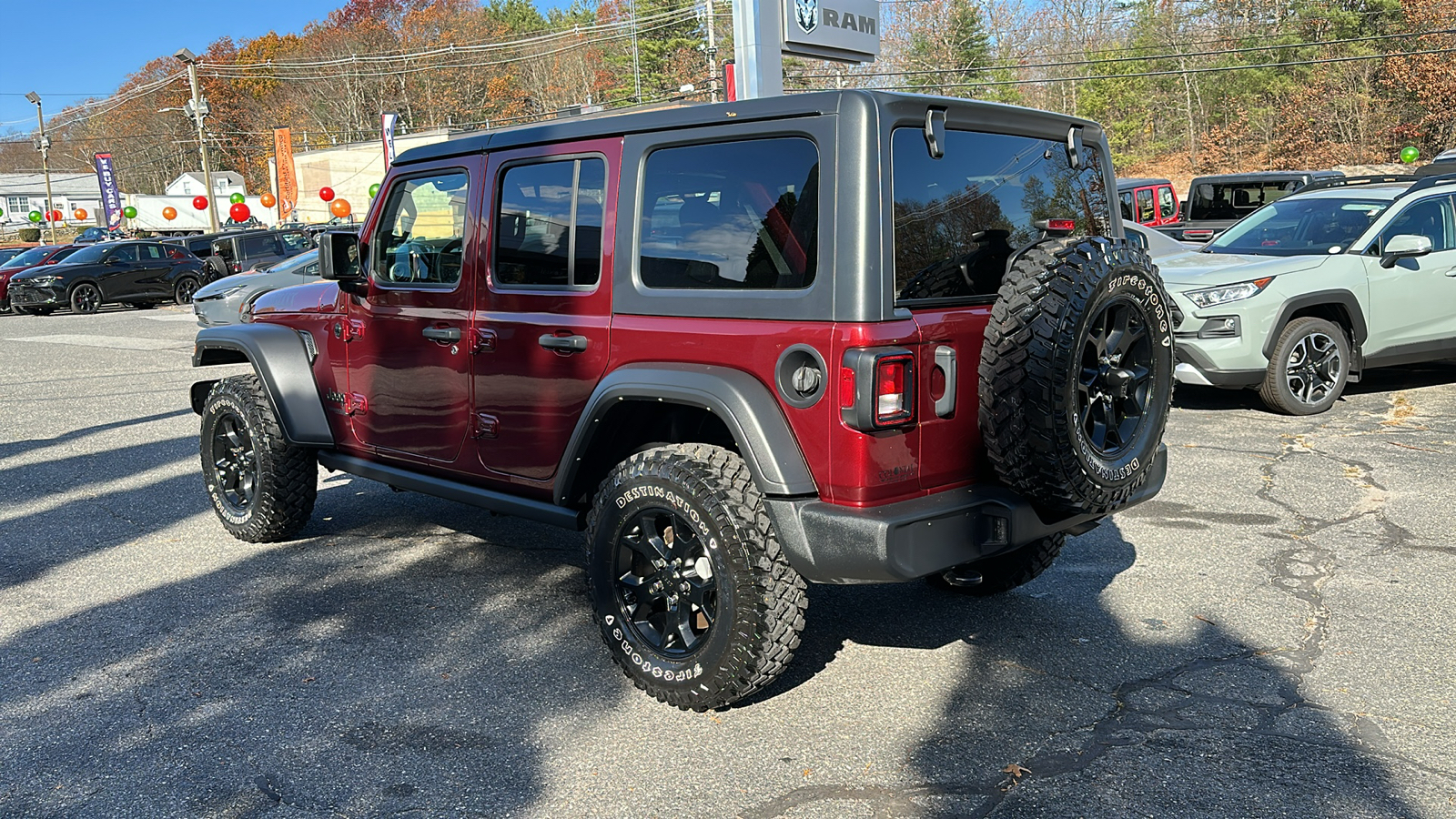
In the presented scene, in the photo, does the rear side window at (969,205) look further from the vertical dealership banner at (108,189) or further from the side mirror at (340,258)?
the vertical dealership banner at (108,189)

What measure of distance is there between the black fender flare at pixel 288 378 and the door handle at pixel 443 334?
3.48ft

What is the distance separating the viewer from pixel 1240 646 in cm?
416

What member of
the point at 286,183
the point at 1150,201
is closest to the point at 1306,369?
the point at 1150,201

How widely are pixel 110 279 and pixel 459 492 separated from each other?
A: 23.6 metres

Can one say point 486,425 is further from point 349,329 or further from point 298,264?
point 298,264

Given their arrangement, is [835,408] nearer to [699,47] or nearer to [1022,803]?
[1022,803]

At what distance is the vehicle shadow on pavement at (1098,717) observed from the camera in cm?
305

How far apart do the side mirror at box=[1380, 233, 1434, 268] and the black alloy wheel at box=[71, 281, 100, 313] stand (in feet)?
81.6

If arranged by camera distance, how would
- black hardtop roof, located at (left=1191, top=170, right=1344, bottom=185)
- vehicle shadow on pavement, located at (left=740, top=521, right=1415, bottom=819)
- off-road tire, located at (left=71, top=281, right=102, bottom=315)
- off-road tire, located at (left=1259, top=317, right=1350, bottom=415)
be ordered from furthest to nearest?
off-road tire, located at (left=71, top=281, right=102, bottom=315), black hardtop roof, located at (left=1191, top=170, right=1344, bottom=185), off-road tire, located at (left=1259, top=317, right=1350, bottom=415), vehicle shadow on pavement, located at (left=740, top=521, right=1415, bottom=819)

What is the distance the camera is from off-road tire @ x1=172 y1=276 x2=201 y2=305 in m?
25.1

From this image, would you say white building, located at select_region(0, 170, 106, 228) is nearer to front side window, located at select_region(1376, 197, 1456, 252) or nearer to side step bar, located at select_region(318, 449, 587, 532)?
side step bar, located at select_region(318, 449, 587, 532)

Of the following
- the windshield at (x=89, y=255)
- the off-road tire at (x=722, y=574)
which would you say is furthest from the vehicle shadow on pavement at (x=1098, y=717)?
the windshield at (x=89, y=255)

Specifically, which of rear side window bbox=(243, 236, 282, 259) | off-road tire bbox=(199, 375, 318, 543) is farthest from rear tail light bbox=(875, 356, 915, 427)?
rear side window bbox=(243, 236, 282, 259)

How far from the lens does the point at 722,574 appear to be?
11.2ft
